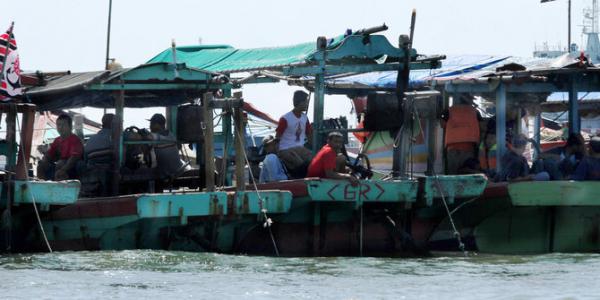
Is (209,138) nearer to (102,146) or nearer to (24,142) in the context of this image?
(102,146)

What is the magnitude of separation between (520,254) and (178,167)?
451 centimetres

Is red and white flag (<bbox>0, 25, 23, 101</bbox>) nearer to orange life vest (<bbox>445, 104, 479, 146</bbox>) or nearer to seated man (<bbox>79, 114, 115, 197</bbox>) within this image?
seated man (<bbox>79, 114, 115, 197</bbox>)

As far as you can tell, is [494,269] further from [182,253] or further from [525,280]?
[182,253]

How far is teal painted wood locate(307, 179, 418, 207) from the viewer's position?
1659 centimetres

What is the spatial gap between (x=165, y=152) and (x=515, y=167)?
4489 mm

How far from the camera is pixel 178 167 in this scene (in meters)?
18.0

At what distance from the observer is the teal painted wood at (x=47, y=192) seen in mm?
15711

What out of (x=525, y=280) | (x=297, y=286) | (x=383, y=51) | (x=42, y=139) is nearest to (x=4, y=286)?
(x=297, y=286)

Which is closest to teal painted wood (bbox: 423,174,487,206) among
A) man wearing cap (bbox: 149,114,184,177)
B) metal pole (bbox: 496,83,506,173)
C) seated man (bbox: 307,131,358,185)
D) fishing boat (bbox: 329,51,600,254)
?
fishing boat (bbox: 329,51,600,254)

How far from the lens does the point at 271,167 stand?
57.5 feet

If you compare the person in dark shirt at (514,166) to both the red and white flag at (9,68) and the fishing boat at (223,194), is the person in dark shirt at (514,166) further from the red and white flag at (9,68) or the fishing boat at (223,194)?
the red and white flag at (9,68)

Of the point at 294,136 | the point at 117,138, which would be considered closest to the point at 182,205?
the point at 117,138

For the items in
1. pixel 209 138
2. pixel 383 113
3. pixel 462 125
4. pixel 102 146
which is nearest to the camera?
pixel 209 138

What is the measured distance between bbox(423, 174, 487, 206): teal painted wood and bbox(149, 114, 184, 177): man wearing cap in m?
3.25
